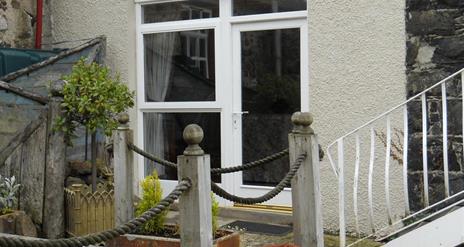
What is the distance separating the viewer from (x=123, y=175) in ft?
16.3

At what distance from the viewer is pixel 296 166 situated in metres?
4.39

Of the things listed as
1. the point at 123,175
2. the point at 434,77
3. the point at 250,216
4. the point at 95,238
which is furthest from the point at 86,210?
the point at 434,77

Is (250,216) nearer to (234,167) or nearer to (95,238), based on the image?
(234,167)

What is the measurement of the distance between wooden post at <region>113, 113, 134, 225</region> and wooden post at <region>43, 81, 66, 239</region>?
1.14m

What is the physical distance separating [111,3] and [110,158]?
193cm

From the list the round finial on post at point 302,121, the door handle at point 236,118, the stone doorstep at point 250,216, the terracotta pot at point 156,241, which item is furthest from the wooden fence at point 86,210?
the round finial on post at point 302,121

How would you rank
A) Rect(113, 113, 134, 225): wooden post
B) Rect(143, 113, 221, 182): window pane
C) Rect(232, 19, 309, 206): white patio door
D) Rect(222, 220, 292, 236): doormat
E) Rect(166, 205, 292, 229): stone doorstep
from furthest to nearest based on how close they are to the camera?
Rect(143, 113, 221, 182): window pane → Rect(232, 19, 309, 206): white patio door → Rect(166, 205, 292, 229): stone doorstep → Rect(222, 220, 292, 236): doormat → Rect(113, 113, 134, 225): wooden post

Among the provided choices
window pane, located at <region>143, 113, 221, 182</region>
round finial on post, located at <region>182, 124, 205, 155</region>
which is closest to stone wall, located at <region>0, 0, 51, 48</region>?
window pane, located at <region>143, 113, 221, 182</region>

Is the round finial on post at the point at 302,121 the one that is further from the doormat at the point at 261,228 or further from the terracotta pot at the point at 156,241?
the doormat at the point at 261,228

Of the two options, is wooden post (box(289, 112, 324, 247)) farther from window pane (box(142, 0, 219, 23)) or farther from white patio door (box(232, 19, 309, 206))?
window pane (box(142, 0, 219, 23))

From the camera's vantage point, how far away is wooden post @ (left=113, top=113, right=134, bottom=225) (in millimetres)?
4945

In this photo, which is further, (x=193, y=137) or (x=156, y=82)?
(x=156, y=82)

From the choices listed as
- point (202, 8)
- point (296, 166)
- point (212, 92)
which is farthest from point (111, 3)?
point (296, 166)

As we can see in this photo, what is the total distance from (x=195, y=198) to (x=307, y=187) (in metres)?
1.22
